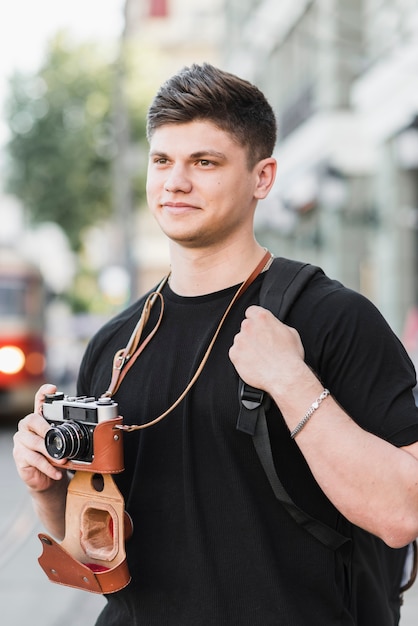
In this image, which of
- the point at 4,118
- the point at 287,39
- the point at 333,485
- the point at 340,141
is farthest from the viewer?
the point at 4,118

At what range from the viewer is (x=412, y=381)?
6.64 ft

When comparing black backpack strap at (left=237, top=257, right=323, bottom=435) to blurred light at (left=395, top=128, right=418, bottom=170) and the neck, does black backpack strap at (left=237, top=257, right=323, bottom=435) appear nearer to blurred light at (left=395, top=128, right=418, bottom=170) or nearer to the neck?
the neck

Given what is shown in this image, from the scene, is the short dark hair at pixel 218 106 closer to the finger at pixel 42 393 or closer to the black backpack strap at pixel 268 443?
the black backpack strap at pixel 268 443

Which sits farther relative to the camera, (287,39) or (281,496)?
(287,39)

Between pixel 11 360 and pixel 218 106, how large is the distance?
12168 millimetres

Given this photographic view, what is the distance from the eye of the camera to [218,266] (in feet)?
7.55

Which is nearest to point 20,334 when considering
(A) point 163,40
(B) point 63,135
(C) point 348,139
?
(C) point 348,139

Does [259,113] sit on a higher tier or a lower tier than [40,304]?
higher

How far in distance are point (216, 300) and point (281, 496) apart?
494mm

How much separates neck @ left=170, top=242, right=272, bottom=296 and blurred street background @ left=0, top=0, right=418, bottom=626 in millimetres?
3414

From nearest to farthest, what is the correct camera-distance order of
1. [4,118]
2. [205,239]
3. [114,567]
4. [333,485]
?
[333,485], [114,567], [205,239], [4,118]

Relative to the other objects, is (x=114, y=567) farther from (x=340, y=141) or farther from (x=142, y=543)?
(x=340, y=141)

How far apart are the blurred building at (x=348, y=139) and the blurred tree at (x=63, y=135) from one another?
8.54 m

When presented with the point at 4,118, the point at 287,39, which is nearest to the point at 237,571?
the point at 287,39
